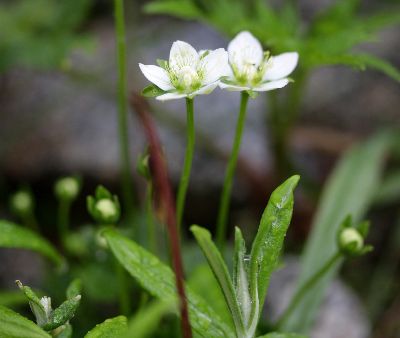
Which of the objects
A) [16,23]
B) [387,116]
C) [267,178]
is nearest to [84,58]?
[16,23]

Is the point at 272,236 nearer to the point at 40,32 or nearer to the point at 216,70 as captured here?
the point at 216,70

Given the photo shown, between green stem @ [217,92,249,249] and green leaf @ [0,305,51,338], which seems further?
green stem @ [217,92,249,249]

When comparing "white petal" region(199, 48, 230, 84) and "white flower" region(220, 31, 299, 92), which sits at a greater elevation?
"white petal" region(199, 48, 230, 84)

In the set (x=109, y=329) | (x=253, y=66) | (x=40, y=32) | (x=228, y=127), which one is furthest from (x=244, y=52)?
(x=228, y=127)

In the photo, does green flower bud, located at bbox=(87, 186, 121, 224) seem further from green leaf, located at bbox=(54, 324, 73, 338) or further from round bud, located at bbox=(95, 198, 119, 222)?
green leaf, located at bbox=(54, 324, 73, 338)

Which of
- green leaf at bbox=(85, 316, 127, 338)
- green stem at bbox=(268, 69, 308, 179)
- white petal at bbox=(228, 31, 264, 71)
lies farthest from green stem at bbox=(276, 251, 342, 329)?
green stem at bbox=(268, 69, 308, 179)

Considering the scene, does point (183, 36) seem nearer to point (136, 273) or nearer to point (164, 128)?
point (164, 128)
